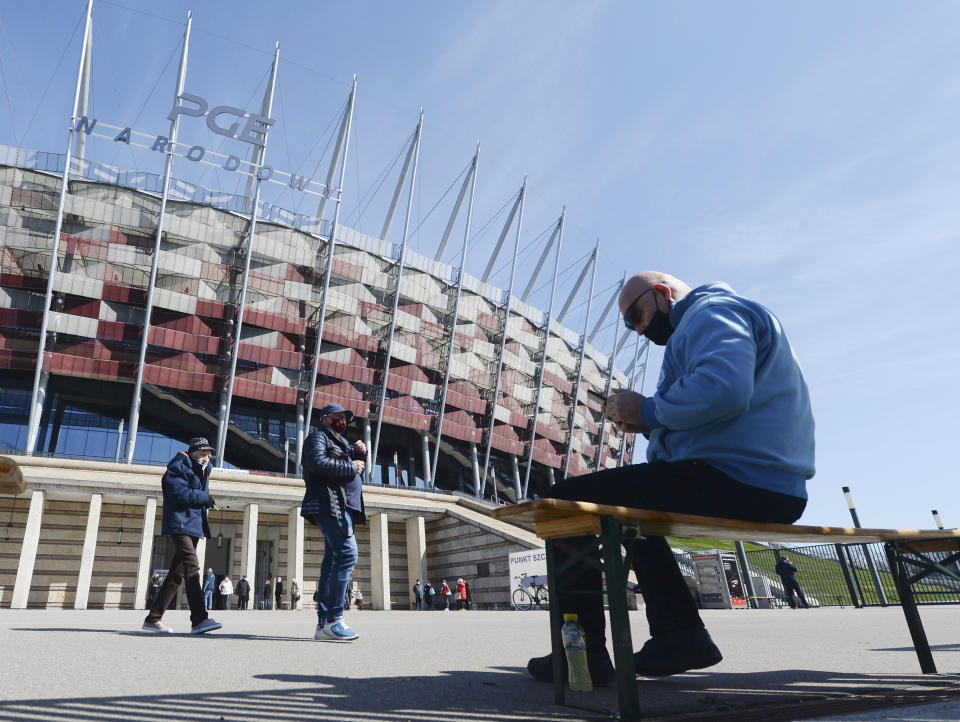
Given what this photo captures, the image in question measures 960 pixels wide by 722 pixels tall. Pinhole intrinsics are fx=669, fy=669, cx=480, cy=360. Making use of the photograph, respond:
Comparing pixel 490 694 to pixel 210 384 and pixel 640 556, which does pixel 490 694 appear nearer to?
pixel 640 556

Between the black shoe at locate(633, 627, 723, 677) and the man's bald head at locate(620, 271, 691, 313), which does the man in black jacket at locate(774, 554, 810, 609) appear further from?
the man's bald head at locate(620, 271, 691, 313)

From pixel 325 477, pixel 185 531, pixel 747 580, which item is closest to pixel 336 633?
pixel 325 477

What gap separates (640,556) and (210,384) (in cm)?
3357

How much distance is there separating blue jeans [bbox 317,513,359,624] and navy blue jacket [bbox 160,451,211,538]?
1.32 meters

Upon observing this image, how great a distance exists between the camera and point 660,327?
305cm

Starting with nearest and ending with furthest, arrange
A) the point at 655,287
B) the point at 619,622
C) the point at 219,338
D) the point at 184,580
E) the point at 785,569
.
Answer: the point at 619,622
the point at 655,287
the point at 184,580
the point at 785,569
the point at 219,338

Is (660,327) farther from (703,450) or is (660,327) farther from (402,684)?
(402,684)

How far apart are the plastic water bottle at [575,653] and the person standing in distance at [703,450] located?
90mm

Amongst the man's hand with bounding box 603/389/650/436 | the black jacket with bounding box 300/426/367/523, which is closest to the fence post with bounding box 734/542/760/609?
the black jacket with bounding box 300/426/367/523

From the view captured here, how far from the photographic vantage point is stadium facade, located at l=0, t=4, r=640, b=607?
101 feet

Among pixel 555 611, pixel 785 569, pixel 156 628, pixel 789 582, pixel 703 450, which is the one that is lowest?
pixel 555 611

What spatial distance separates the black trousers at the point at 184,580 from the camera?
5.82 meters

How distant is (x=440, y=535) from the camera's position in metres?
32.7

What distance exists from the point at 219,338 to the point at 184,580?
30050mm
